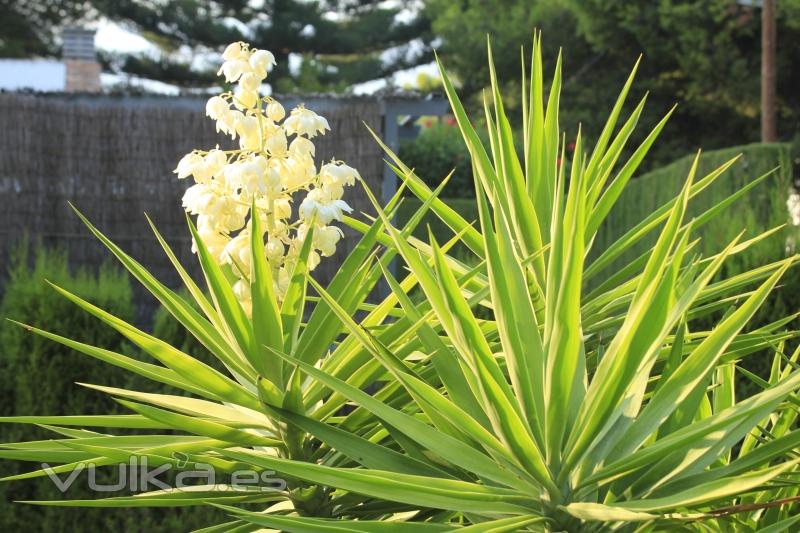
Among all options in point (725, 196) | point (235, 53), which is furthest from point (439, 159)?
point (235, 53)

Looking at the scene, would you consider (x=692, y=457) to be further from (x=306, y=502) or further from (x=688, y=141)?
(x=688, y=141)

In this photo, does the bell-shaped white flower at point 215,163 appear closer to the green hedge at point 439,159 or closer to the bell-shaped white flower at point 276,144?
the bell-shaped white flower at point 276,144

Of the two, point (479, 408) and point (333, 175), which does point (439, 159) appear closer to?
point (333, 175)

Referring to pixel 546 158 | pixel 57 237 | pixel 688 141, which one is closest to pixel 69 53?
pixel 57 237

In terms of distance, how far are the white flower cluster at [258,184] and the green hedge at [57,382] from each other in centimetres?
330

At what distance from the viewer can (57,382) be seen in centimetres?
538

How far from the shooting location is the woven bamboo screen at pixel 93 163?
8383 mm

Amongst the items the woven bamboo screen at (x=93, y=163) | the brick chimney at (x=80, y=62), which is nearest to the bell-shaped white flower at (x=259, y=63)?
the woven bamboo screen at (x=93, y=163)

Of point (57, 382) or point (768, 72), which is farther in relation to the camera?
point (768, 72)

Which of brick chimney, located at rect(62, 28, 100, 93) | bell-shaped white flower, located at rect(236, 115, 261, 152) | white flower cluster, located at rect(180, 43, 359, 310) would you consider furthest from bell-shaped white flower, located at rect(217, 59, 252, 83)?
brick chimney, located at rect(62, 28, 100, 93)

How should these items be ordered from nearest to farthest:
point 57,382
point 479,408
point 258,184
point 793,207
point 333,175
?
point 479,408 < point 258,184 < point 333,175 < point 57,382 < point 793,207

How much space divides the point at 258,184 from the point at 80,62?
54.3 feet

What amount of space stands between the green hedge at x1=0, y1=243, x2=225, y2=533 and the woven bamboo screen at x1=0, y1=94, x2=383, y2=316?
288 cm

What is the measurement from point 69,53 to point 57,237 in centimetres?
1092
